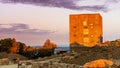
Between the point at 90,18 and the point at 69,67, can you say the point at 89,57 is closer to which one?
the point at 69,67

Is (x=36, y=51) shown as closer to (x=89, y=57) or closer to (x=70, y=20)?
(x=89, y=57)

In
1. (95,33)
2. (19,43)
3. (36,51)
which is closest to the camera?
(36,51)

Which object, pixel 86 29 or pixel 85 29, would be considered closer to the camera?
pixel 86 29

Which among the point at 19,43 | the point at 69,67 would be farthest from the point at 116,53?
the point at 19,43

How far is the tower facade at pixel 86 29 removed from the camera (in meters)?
67.9

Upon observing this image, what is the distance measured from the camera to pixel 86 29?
71312 millimetres

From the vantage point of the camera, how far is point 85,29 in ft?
235

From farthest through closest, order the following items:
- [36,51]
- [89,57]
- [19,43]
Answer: [19,43], [36,51], [89,57]

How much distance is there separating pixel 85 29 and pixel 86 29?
1.24 feet

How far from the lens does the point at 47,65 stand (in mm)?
20375

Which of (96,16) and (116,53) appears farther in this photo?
(96,16)

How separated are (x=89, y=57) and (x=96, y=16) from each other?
159ft

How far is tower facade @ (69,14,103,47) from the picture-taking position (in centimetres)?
6788

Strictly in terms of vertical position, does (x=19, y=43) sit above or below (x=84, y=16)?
below
